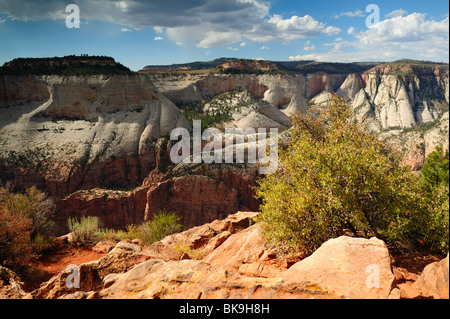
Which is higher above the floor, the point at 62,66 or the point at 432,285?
the point at 62,66

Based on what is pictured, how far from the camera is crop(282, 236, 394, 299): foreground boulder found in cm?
555

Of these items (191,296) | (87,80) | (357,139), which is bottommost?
(191,296)

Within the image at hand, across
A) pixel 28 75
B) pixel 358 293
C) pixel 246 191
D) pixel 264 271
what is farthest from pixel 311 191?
pixel 28 75

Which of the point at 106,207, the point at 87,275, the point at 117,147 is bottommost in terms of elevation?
the point at 106,207

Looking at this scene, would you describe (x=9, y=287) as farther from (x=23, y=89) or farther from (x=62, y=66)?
(x=62, y=66)

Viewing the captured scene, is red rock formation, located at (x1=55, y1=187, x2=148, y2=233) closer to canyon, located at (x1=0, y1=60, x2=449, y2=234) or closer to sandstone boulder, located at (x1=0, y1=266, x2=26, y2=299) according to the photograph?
canyon, located at (x1=0, y1=60, x2=449, y2=234)

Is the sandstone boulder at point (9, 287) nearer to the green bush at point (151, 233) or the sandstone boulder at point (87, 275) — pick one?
the sandstone boulder at point (87, 275)

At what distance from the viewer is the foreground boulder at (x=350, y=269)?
5.55 m

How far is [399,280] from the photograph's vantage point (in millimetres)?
6891

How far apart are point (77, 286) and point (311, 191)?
26.0ft

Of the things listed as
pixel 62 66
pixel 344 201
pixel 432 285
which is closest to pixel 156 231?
pixel 344 201

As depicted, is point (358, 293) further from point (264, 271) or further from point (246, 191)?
point (246, 191)

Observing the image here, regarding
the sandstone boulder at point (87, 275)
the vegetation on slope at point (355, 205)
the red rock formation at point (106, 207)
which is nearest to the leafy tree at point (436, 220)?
the vegetation on slope at point (355, 205)

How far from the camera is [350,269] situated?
242 inches
